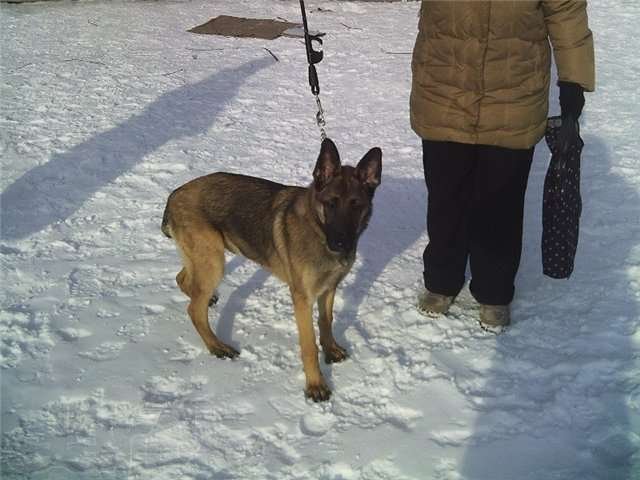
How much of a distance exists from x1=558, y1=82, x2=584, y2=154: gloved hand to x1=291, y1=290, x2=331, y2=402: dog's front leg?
1.82m

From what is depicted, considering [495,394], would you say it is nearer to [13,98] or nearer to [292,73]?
[292,73]

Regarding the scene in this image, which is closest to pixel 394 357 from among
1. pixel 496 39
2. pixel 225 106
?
pixel 496 39

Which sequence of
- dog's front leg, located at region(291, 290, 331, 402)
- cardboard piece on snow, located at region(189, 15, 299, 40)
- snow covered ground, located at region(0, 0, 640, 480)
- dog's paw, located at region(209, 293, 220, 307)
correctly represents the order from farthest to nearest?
cardboard piece on snow, located at region(189, 15, 299, 40) < dog's paw, located at region(209, 293, 220, 307) < dog's front leg, located at region(291, 290, 331, 402) < snow covered ground, located at region(0, 0, 640, 480)

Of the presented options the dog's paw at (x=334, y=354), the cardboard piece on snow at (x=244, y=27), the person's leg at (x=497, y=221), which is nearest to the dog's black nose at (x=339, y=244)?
the dog's paw at (x=334, y=354)

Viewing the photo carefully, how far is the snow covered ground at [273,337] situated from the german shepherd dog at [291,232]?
→ 1.04ft

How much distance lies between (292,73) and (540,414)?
7.38 meters

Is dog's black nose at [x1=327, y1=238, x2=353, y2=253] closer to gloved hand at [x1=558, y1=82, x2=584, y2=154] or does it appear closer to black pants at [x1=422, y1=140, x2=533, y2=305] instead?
black pants at [x1=422, y1=140, x2=533, y2=305]

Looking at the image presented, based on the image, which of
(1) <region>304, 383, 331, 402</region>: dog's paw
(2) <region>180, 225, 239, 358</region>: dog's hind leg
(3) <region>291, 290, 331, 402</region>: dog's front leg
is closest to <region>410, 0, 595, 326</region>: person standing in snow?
(3) <region>291, 290, 331, 402</region>: dog's front leg

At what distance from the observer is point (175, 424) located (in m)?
3.00

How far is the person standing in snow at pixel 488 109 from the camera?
2914 millimetres

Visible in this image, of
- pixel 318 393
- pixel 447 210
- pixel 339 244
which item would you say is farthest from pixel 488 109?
pixel 318 393

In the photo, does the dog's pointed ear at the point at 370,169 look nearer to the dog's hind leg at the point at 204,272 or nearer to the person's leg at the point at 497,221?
the person's leg at the point at 497,221

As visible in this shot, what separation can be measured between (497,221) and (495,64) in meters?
1.00

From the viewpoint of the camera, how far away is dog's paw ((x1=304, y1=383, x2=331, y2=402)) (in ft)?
10.4
